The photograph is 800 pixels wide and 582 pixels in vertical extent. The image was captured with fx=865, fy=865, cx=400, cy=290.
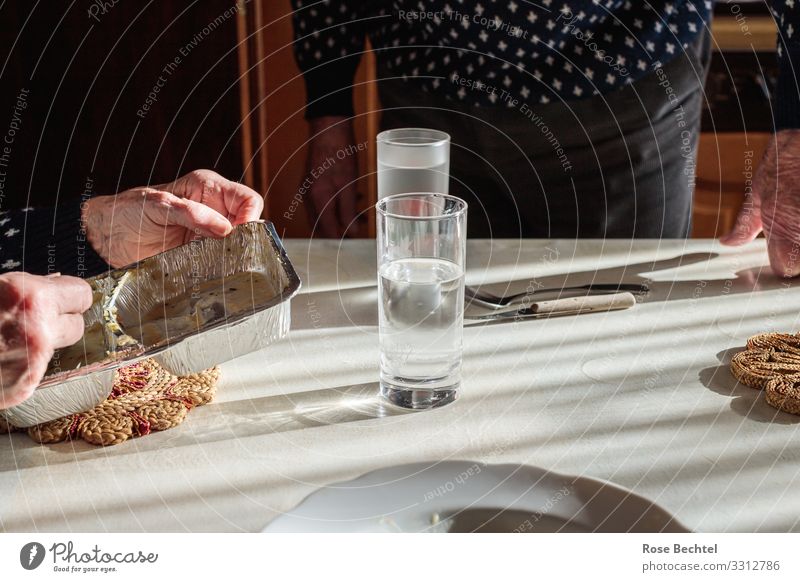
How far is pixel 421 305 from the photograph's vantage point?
1.78 ft

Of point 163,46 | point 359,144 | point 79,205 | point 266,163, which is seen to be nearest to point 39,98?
point 163,46

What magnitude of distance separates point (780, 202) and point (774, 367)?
23 centimetres

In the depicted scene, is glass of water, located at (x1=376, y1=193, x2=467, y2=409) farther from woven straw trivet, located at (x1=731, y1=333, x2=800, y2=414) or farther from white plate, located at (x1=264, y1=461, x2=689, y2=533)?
woven straw trivet, located at (x1=731, y1=333, x2=800, y2=414)

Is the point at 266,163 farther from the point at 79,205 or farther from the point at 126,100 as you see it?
the point at 79,205

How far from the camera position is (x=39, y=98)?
5.42 ft

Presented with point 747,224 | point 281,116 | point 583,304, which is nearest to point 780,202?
point 747,224

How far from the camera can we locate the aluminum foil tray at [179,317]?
50cm

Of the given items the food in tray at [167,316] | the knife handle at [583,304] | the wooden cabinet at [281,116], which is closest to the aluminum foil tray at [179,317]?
the food in tray at [167,316]

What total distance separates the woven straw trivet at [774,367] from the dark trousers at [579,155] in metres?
0.44

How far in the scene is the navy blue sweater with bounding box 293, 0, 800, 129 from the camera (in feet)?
3.09

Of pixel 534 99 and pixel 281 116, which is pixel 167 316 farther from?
pixel 281 116

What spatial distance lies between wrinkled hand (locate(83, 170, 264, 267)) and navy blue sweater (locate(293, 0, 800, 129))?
1.07 feet

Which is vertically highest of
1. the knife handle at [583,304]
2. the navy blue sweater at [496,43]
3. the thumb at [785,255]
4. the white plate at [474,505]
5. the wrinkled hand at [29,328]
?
the navy blue sweater at [496,43]

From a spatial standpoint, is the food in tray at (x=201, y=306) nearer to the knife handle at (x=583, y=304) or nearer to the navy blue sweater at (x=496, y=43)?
the knife handle at (x=583, y=304)
